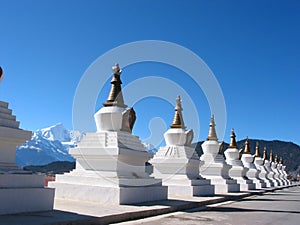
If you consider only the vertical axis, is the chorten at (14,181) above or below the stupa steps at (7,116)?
below

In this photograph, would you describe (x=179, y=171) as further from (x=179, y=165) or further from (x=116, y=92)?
(x=116, y=92)

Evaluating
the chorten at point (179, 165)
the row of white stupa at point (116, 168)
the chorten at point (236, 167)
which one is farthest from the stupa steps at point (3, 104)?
the chorten at point (236, 167)

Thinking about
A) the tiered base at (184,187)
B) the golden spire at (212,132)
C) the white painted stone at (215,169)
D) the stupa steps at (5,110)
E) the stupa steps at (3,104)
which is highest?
the golden spire at (212,132)

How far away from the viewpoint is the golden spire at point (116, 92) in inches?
623

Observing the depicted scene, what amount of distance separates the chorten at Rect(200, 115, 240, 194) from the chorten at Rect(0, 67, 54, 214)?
1701 cm

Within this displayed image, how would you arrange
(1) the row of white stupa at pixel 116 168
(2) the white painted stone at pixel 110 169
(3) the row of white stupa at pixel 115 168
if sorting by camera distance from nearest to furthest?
(3) the row of white stupa at pixel 115 168, (2) the white painted stone at pixel 110 169, (1) the row of white stupa at pixel 116 168

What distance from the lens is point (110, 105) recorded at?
15789mm

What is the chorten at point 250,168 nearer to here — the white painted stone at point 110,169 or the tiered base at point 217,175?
the tiered base at point 217,175

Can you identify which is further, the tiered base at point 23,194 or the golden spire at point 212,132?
the golden spire at point 212,132

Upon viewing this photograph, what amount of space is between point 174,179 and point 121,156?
21.7 ft

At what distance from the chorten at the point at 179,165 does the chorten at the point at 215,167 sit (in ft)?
14.3

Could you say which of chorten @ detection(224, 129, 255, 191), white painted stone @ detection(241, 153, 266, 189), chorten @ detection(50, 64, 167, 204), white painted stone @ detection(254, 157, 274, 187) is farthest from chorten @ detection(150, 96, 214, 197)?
white painted stone @ detection(254, 157, 274, 187)

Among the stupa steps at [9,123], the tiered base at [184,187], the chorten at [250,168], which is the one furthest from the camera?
the chorten at [250,168]

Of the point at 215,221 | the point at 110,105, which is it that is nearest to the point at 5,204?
the point at 215,221
